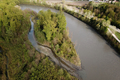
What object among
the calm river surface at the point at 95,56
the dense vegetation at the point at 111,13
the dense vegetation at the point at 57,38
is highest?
the dense vegetation at the point at 111,13

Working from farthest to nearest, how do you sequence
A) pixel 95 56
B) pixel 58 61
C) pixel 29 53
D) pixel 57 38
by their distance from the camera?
pixel 57 38 → pixel 95 56 → pixel 58 61 → pixel 29 53

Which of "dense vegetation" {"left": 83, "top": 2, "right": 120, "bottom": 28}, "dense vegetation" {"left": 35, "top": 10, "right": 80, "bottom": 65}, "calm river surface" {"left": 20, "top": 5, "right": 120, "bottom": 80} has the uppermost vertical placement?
"dense vegetation" {"left": 83, "top": 2, "right": 120, "bottom": 28}

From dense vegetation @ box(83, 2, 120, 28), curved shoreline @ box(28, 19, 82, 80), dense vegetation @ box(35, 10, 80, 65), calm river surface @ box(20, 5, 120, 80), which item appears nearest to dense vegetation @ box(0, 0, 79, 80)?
dense vegetation @ box(35, 10, 80, 65)

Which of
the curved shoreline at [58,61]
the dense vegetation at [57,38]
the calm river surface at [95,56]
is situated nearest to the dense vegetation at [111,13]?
the calm river surface at [95,56]

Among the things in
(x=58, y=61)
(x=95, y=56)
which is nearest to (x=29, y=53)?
(x=58, y=61)

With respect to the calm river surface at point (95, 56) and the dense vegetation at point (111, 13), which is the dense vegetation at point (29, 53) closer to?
the calm river surface at point (95, 56)

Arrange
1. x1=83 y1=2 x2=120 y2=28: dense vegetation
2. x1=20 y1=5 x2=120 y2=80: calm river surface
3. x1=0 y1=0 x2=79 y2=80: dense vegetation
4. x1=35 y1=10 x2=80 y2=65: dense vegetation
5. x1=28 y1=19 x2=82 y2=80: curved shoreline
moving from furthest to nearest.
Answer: x1=83 y1=2 x2=120 y2=28: dense vegetation
x1=35 y1=10 x2=80 y2=65: dense vegetation
x1=20 y1=5 x2=120 y2=80: calm river surface
x1=28 y1=19 x2=82 y2=80: curved shoreline
x1=0 y1=0 x2=79 y2=80: dense vegetation

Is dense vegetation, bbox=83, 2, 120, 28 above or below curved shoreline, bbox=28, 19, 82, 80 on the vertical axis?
above

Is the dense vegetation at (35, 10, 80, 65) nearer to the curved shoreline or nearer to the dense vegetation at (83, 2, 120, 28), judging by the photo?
the curved shoreline

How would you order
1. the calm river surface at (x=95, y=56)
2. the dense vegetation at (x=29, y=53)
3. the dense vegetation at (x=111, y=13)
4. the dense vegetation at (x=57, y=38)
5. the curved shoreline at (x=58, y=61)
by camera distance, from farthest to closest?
the dense vegetation at (x=111, y=13), the dense vegetation at (x=57, y=38), the calm river surface at (x=95, y=56), the curved shoreline at (x=58, y=61), the dense vegetation at (x=29, y=53)

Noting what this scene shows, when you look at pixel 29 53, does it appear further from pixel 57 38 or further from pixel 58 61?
pixel 57 38
